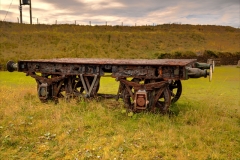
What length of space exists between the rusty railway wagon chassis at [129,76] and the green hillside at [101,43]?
17.9 meters

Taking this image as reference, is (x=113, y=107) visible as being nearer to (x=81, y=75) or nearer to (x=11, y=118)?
(x=81, y=75)

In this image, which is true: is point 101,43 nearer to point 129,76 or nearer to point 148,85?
point 129,76

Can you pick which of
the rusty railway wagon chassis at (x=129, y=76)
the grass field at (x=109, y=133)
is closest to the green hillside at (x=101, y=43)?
the rusty railway wagon chassis at (x=129, y=76)

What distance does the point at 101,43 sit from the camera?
38.2 meters

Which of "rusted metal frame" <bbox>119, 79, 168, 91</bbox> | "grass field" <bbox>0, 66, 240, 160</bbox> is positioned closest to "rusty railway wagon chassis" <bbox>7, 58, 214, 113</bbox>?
"rusted metal frame" <bbox>119, 79, 168, 91</bbox>

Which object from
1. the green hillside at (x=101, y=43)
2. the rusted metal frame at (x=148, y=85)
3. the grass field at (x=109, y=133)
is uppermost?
the green hillside at (x=101, y=43)

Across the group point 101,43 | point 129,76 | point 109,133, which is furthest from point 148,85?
point 101,43

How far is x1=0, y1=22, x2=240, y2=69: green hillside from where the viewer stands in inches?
1251

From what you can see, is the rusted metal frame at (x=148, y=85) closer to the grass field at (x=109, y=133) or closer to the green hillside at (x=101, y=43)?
the grass field at (x=109, y=133)

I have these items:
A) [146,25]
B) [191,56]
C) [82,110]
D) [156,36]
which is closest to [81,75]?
[82,110]

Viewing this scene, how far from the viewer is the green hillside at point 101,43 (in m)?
31.8

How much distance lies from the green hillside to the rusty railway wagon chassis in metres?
17.9

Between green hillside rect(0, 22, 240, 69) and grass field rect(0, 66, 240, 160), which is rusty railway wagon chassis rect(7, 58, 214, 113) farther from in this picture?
green hillside rect(0, 22, 240, 69)

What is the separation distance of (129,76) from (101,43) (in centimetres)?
3106
